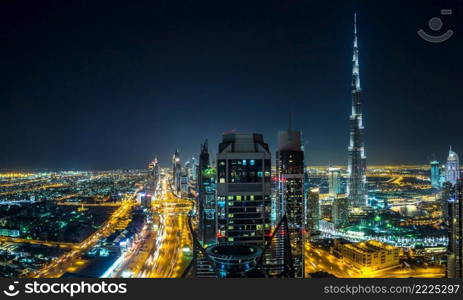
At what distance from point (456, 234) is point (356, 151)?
1869 centimetres

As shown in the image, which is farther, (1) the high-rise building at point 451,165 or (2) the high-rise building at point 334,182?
(2) the high-rise building at point 334,182

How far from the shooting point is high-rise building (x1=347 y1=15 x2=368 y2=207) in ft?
79.4

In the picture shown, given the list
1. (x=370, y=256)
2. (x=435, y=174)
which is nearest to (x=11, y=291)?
(x=370, y=256)

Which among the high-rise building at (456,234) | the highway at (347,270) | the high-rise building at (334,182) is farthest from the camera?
the high-rise building at (334,182)

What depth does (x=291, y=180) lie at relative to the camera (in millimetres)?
10477

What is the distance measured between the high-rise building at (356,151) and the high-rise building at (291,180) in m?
14.9

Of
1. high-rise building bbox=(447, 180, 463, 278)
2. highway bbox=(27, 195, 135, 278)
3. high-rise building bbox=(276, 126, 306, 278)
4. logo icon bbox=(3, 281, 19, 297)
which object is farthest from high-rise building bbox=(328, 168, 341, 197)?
logo icon bbox=(3, 281, 19, 297)

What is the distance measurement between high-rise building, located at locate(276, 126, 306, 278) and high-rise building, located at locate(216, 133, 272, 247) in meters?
3.34

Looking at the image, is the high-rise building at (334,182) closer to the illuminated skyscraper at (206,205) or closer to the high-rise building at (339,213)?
the high-rise building at (339,213)

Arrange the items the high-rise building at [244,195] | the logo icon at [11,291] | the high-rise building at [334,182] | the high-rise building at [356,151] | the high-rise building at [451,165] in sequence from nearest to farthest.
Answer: the logo icon at [11,291] < the high-rise building at [244,195] < the high-rise building at [451,165] < the high-rise building at [356,151] < the high-rise building at [334,182]

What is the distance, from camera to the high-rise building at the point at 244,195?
262 inches

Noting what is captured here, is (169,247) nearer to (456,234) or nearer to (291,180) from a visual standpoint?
(291,180)

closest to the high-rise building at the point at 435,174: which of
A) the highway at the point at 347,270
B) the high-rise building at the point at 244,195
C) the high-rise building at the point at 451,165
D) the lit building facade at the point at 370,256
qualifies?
the high-rise building at the point at 451,165

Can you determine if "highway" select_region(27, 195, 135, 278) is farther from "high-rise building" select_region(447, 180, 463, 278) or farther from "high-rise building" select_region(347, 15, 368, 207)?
"high-rise building" select_region(347, 15, 368, 207)
